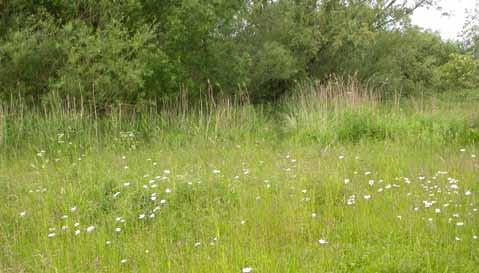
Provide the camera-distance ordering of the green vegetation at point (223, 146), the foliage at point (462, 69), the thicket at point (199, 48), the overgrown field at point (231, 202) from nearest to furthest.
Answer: the overgrown field at point (231, 202), the green vegetation at point (223, 146), the thicket at point (199, 48), the foliage at point (462, 69)

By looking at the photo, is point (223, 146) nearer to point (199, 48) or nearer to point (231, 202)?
point (231, 202)

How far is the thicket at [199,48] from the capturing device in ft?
26.6

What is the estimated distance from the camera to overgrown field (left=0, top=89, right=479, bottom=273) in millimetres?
3439

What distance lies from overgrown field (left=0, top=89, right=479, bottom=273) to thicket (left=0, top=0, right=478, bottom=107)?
957mm

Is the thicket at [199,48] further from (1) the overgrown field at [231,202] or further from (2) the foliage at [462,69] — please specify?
(1) the overgrown field at [231,202]

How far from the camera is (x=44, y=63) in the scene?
8312mm

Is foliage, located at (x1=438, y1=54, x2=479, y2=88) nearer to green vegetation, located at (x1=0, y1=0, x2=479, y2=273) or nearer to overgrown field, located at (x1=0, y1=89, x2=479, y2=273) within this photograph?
green vegetation, located at (x1=0, y1=0, x2=479, y2=273)

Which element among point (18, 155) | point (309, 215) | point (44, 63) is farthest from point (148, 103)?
point (309, 215)

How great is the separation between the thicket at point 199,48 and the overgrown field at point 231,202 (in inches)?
37.7

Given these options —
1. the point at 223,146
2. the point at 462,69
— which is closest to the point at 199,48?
the point at 223,146

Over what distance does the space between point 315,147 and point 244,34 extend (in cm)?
567

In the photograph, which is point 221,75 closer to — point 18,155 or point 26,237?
point 18,155

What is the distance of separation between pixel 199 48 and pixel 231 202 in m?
6.82

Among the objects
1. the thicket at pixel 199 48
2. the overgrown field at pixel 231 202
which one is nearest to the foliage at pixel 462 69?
the thicket at pixel 199 48
